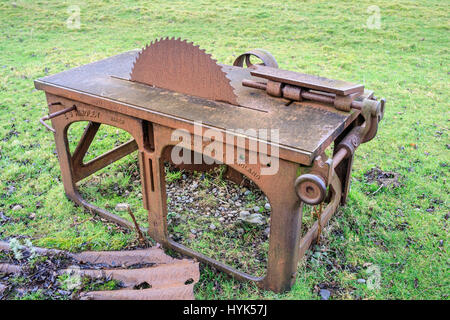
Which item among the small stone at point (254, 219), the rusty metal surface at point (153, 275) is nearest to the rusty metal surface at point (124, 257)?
the rusty metal surface at point (153, 275)

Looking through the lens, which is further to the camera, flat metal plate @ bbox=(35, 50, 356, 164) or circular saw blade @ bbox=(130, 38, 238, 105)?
circular saw blade @ bbox=(130, 38, 238, 105)

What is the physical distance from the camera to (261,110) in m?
2.58

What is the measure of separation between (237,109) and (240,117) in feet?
0.44

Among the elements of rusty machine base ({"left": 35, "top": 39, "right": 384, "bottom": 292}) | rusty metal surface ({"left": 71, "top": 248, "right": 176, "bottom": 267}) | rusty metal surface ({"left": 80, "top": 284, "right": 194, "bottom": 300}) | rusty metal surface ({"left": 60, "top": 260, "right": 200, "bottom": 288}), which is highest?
rusty machine base ({"left": 35, "top": 39, "right": 384, "bottom": 292})

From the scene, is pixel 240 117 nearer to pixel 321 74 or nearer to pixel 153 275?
pixel 153 275

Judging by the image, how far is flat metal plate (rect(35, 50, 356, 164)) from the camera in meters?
Answer: 2.29

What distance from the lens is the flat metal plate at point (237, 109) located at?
2295mm

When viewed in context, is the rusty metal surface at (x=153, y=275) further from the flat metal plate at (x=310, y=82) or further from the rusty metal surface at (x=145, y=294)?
the flat metal plate at (x=310, y=82)

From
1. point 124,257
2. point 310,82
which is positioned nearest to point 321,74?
point 310,82

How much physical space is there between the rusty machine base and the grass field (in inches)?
11.7

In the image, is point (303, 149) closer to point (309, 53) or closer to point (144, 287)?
point (144, 287)

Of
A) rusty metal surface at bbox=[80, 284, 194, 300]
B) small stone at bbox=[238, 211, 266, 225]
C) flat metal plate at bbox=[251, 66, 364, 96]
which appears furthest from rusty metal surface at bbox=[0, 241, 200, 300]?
flat metal plate at bbox=[251, 66, 364, 96]

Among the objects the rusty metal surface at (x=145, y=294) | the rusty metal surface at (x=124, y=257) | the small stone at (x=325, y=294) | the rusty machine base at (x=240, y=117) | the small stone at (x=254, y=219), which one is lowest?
the small stone at (x=325, y=294)

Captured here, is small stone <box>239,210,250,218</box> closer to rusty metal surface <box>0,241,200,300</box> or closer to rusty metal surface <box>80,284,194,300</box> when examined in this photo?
rusty metal surface <box>0,241,200,300</box>
